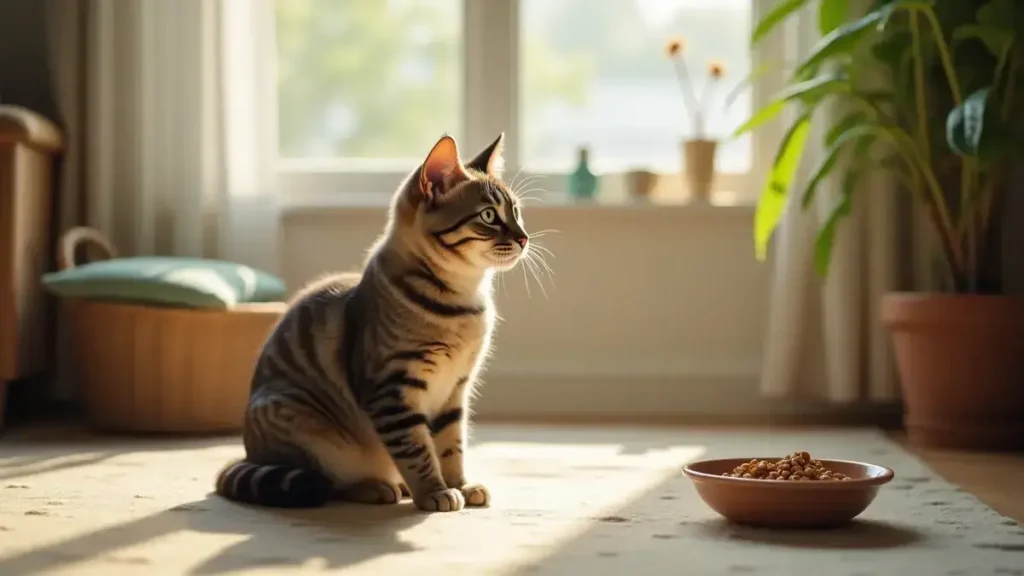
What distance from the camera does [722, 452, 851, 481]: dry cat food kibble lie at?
1801 millimetres

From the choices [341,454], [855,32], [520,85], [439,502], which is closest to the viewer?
[439,502]

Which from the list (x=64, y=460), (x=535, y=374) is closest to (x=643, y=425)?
(x=535, y=374)

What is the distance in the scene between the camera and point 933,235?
10.1 ft

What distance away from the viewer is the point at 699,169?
11.4 ft

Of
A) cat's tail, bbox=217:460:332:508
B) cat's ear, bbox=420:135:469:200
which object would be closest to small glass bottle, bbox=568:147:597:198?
cat's ear, bbox=420:135:469:200

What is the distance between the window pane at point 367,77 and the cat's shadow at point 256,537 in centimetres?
188

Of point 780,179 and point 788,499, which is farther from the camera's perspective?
point 780,179

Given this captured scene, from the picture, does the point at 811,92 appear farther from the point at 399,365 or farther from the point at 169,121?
the point at 169,121

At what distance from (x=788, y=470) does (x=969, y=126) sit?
41.2 inches

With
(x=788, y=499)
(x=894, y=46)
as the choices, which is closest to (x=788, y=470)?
(x=788, y=499)

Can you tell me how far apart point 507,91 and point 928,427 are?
5.11ft

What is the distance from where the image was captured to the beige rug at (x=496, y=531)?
1569 millimetres

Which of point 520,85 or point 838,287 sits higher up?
point 520,85

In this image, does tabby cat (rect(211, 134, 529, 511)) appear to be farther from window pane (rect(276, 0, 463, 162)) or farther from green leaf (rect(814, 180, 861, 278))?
window pane (rect(276, 0, 463, 162))
